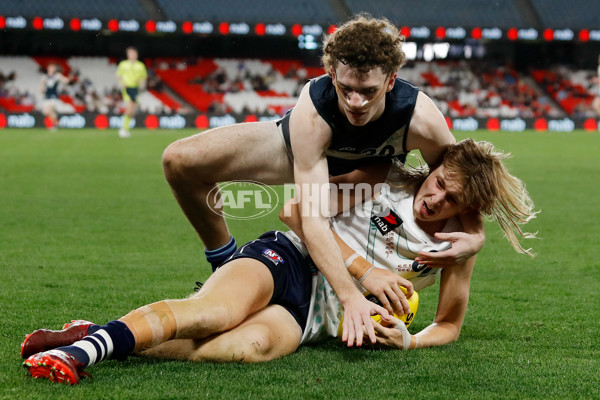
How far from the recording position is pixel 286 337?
344cm

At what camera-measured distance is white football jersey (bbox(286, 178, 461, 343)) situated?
145 inches

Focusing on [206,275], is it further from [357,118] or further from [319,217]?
[357,118]

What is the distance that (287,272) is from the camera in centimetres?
361

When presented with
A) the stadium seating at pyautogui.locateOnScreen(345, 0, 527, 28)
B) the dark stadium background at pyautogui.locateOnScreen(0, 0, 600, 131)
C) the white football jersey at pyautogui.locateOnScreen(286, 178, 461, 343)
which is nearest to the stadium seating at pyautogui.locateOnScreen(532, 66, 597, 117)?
the dark stadium background at pyautogui.locateOnScreen(0, 0, 600, 131)

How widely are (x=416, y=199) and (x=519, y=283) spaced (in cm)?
205

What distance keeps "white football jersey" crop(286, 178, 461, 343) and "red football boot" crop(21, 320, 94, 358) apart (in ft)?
3.21

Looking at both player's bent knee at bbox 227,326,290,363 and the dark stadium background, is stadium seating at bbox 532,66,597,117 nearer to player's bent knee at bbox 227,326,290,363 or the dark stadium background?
the dark stadium background

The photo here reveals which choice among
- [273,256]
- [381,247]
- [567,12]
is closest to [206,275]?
[273,256]

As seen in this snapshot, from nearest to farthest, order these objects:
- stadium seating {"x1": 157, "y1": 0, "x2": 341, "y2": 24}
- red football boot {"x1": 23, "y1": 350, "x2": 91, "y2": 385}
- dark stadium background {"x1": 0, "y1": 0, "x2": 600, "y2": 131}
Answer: red football boot {"x1": 23, "y1": 350, "x2": 91, "y2": 385}, dark stadium background {"x1": 0, "y1": 0, "x2": 600, "y2": 131}, stadium seating {"x1": 157, "y1": 0, "x2": 341, "y2": 24}

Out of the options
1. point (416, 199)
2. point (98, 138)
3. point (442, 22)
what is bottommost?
point (98, 138)

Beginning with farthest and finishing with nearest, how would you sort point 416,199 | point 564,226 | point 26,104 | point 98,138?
point 26,104, point 98,138, point 564,226, point 416,199

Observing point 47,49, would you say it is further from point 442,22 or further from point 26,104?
point 442,22

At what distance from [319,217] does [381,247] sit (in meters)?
0.35

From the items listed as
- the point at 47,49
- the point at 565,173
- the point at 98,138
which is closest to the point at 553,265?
the point at 565,173
